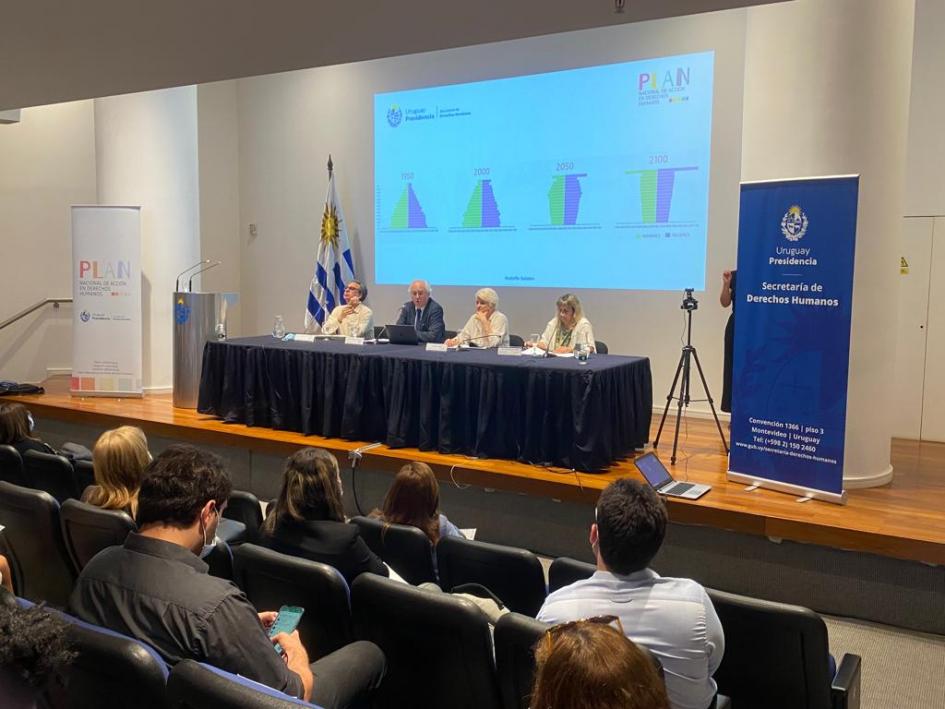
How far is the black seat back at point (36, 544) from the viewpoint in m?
2.78

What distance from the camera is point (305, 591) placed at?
2.18 metres

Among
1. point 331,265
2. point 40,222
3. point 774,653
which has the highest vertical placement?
point 40,222

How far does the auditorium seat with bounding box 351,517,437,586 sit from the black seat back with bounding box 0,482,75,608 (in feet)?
3.44

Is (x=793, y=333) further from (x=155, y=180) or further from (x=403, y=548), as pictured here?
(x=155, y=180)

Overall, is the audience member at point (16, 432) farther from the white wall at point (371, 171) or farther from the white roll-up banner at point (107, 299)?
the white wall at point (371, 171)

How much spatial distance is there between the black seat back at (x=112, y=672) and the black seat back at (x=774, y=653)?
1342 mm

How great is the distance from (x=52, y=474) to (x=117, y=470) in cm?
103

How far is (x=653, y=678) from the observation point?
1028 millimetres

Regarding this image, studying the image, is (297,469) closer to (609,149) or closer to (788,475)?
(788,475)

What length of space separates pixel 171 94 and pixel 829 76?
557 cm

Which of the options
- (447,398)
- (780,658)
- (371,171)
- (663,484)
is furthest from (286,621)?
(371,171)

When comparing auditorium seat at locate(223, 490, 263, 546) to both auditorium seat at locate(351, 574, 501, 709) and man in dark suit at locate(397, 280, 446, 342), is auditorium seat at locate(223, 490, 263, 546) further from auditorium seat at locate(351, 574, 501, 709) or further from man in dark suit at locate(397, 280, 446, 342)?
man in dark suit at locate(397, 280, 446, 342)

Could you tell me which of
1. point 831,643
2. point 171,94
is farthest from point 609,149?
point 831,643

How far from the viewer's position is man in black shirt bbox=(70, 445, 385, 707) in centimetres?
163
